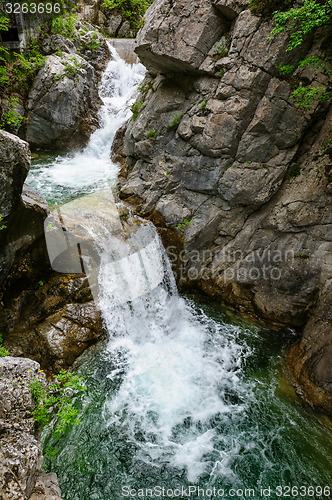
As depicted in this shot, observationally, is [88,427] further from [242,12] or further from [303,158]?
[242,12]

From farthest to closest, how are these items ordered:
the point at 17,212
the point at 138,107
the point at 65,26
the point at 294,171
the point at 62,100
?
the point at 65,26, the point at 62,100, the point at 138,107, the point at 294,171, the point at 17,212

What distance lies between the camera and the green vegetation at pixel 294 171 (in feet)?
26.0

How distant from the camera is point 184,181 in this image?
9.27 meters

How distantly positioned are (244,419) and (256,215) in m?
5.94

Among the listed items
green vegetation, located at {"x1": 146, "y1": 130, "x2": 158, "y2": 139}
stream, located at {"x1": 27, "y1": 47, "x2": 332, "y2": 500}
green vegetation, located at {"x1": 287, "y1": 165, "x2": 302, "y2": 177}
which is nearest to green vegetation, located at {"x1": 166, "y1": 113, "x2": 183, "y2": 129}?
green vegetation, located at {"x1": 146, "y1": 130, "x2": 158, "y2": 139}

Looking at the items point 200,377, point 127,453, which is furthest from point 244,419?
point 127,453

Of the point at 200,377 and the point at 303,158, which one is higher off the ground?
the point at 303,158

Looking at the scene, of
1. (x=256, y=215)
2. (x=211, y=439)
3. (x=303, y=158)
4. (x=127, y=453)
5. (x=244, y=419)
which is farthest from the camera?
(x=256, y=215)

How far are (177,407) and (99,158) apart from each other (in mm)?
12197

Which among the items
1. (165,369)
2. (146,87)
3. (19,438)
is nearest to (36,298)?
(165,369)

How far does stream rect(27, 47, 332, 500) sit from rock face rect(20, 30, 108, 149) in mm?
5166

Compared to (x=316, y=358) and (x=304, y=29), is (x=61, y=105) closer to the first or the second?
(x=304, y=29)

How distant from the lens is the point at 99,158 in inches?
540

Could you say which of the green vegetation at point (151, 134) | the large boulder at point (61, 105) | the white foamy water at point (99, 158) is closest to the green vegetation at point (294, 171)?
the green vegetation at point (151, 134)
